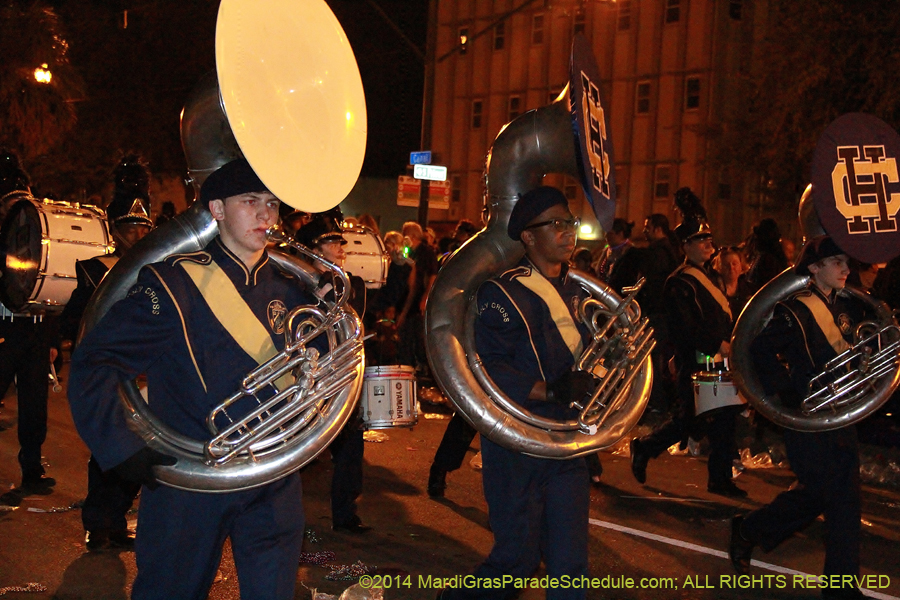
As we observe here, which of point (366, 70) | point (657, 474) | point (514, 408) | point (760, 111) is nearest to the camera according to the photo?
point (514, 408)

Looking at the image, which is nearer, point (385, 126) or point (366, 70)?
point (366, 70)

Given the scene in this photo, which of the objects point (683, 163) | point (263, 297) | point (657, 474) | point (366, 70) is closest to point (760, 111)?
point (683, 163)

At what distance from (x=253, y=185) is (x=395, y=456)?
596 cm

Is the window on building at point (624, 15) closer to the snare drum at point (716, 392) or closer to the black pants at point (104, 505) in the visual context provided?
the snare drum at point (716, 392)

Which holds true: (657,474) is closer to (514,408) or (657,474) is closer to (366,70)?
(514,408)

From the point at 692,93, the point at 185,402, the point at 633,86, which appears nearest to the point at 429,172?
the point at 185,402

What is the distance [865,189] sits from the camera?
19.1ft

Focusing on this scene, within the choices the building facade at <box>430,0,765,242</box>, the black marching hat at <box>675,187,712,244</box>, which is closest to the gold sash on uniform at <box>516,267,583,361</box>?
the black marching hat at <box>675,187,712,244</box>

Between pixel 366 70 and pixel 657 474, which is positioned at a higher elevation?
pixel 366 70

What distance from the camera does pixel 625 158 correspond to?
1428 inches

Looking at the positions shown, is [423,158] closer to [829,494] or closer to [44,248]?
[44,248]

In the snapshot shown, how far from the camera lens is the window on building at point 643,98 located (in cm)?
3553

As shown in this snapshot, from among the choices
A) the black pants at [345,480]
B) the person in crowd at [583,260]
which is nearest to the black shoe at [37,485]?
the black pants at [345,480]

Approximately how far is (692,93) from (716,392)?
2757 cm
